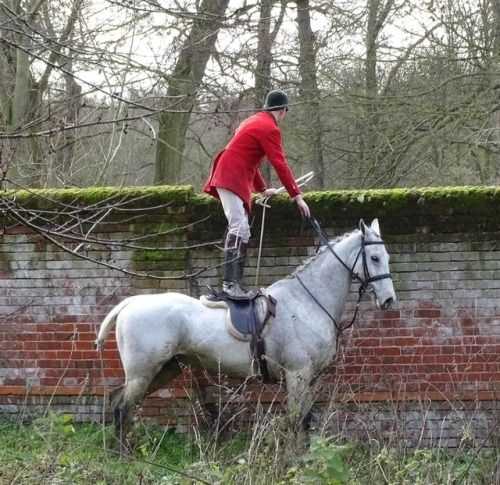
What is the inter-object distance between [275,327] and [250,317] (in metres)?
0.24

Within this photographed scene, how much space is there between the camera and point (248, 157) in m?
6.91

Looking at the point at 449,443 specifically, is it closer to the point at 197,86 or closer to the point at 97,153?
the point at 197,86

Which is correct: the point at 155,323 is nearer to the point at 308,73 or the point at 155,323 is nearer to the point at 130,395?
the point at 130,395

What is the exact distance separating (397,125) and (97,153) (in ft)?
18.6

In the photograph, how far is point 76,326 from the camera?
774 cm

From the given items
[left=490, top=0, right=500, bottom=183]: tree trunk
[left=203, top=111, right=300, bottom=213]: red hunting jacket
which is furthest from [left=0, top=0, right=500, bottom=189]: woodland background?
[left=203, top=111, right=300, bottom=213]: red hunting jacket

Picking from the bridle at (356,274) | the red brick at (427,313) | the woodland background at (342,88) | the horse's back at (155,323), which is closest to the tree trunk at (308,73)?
the woodland background at (342,88)

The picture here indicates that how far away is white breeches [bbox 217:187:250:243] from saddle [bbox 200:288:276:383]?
1.69 feet

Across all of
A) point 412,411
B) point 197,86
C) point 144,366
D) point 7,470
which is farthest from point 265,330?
point 197,86

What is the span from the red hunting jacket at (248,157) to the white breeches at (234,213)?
2.0 inches

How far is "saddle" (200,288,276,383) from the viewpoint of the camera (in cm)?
670

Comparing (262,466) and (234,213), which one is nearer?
(262,466)

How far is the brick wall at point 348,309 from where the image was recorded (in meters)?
7.43

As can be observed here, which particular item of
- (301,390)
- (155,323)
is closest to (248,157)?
(155,323)
